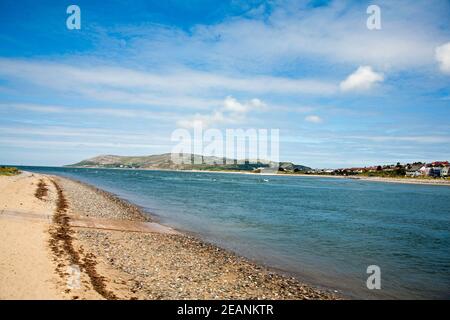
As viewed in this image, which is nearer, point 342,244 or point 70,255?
point 70,255

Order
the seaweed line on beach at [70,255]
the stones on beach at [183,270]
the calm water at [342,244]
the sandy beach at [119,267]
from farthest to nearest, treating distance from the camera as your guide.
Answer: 1. the calm water at [342,244]
2. the stones on beach at [183,270]
3. the seaweed line on beach at [70,255]
4. the sandy beach at [119,267]

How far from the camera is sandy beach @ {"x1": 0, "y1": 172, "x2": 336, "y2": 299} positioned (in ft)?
38.7

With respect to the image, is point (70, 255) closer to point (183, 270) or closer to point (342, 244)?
point (183, 270)

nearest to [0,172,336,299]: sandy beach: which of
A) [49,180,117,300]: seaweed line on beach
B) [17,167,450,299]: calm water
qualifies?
[49,180,117,300]: seaweed line on beach

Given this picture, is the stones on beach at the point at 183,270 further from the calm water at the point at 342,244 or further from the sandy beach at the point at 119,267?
the calm water at the point at 342,244

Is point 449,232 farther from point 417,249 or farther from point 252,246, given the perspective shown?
point 252,246

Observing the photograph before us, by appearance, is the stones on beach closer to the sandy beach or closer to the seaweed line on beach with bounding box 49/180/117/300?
the sandy beach

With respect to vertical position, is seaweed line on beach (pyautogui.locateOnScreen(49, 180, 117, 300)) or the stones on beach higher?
seaweed line on beach (pyautogui.locateOnScreen(49, 180, 117, 300))

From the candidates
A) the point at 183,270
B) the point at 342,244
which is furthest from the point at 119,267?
the point at 342,244

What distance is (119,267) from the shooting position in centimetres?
1509

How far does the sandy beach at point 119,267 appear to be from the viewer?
1180 centimetres

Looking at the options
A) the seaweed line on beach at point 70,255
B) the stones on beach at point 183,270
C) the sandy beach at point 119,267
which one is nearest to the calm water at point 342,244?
the stones on beach at point 183,270
